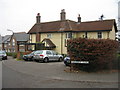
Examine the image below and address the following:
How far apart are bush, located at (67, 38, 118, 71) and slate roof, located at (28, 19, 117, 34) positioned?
15826 millimetres

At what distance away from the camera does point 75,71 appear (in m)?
10.9

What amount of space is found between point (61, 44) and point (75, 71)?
19.0 meters

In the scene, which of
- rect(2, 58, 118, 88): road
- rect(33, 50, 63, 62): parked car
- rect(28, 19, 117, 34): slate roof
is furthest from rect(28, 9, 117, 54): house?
rect(2, 58, 118, 88): road

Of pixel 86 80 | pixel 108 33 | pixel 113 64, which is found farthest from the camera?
pixel 108 33

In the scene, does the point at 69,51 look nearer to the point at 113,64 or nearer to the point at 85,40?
the point at 85,40

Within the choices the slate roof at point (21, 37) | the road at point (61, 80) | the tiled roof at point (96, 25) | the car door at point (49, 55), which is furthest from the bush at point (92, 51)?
the slate roof at point (21, 37)

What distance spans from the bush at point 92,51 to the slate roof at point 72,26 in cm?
1583

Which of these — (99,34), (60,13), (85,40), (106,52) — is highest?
(60,13)

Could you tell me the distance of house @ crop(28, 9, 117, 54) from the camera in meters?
26.9

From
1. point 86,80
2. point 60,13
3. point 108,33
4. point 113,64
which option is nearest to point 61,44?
point 60,13

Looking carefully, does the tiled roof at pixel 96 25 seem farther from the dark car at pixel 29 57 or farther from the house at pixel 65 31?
the dark car at pixel 29 57

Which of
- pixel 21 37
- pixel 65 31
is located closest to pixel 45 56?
pixel 65 31

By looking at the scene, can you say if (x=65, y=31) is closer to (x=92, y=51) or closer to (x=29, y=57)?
(x=29, y=57)

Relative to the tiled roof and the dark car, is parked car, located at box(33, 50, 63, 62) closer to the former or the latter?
the dark car
